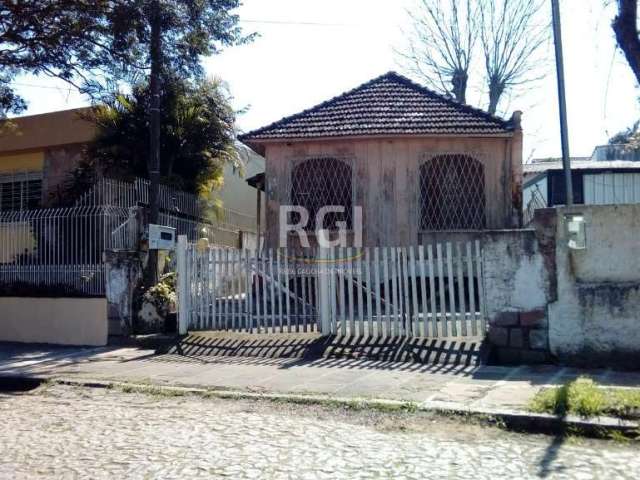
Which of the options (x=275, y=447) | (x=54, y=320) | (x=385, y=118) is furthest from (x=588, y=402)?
(x=54, y=320)

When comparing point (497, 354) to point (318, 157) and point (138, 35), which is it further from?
point (138, 35)

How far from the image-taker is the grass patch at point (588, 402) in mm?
5059

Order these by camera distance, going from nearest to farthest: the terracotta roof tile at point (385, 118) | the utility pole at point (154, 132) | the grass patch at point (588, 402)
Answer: the grass patch at point (588, 402) → the utility pole at point (154, 132) → the terracotta roof tile at point (385, 118)

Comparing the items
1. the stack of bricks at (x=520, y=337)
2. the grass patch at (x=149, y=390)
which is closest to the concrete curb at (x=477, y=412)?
the grass patch at (x=149, y=390)

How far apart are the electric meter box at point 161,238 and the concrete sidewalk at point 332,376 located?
75.1 inches

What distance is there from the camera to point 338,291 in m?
8.77

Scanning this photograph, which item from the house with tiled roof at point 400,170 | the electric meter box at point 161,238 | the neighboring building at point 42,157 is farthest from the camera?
the neighboring building at point 42,157

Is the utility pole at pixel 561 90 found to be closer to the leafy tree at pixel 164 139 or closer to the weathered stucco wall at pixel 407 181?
the weathered stucco wall at pixel 407 181

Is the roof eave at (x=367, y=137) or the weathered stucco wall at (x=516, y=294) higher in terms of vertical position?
the roof eave at (x=367, y=137)

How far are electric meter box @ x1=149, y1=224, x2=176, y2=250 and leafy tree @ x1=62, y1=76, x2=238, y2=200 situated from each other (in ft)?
10.3

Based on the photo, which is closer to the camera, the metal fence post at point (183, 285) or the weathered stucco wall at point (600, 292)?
the weathered stucco wall at point (600, 292)

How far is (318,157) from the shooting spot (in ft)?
41.4

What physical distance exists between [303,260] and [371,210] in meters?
3.73

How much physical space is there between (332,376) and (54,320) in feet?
19.7
